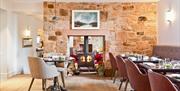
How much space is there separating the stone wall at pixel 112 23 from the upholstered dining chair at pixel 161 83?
259 inches

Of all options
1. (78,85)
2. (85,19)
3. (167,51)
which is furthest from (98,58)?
(167,51)

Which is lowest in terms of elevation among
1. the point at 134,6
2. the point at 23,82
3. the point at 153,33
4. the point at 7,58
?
the point at 23,82

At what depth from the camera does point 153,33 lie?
9.62 meters

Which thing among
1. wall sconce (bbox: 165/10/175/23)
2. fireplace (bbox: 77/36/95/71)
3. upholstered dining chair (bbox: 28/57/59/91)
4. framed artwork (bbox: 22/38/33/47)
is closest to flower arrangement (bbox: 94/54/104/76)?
fireplace (bbox: 77/36/95/71)

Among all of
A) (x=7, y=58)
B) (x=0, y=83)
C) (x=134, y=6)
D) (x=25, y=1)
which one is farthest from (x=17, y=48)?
(x=134, y=6)

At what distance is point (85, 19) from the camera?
31.2ft

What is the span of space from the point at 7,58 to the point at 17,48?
110cm

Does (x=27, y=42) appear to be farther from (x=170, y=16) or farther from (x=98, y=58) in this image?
(x=170, y=16)

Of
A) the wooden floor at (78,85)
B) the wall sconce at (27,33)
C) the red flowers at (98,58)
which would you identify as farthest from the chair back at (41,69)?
the wall sconce at (27,33)

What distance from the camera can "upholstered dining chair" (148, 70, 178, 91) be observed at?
2720 mm

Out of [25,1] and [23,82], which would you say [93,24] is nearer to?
[25,1]

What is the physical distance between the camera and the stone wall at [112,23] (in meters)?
9.55

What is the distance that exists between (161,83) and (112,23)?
6.85 metres

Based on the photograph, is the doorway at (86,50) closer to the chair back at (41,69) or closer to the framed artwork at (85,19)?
the framed artwork at (85,19)
